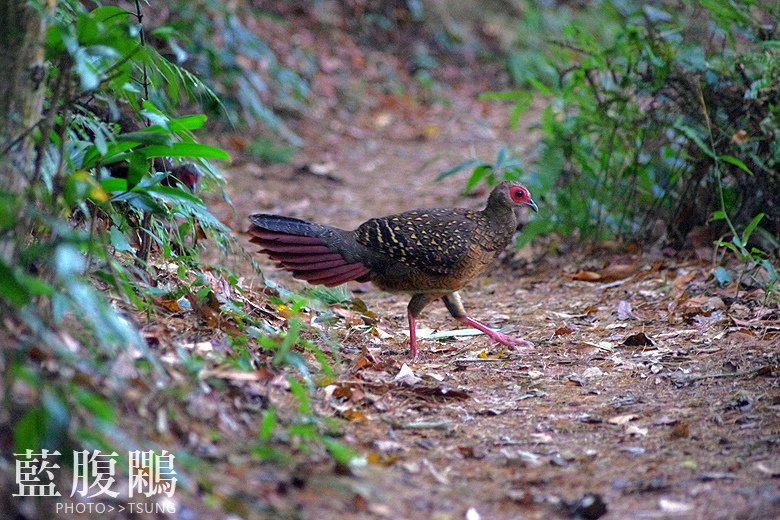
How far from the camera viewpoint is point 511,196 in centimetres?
538

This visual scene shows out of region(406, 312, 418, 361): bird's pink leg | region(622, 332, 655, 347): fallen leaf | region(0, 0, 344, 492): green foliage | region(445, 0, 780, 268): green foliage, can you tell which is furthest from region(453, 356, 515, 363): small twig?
region(445, 0, 780, 268): green foliage

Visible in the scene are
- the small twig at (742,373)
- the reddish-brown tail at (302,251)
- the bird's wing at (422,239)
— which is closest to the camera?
the small twig at (742,373)

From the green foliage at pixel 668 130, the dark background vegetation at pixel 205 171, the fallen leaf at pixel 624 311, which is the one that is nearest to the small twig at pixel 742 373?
the dark background vegetation at pixel 205 171

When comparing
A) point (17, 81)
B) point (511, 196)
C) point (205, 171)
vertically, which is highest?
point (17, 81)

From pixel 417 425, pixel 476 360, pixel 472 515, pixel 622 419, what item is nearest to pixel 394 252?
pixel 476 360

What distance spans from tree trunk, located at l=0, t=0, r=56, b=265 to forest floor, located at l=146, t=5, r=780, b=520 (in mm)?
984

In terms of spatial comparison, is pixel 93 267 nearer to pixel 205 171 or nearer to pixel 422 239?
pixel 205 171

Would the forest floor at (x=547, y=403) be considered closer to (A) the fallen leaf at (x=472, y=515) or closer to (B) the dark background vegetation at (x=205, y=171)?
(A) the fallen leaf at (x=472, y=515)

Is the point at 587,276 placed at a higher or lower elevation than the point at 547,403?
higher

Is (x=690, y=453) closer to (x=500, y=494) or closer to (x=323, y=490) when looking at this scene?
(x=500, y=494)

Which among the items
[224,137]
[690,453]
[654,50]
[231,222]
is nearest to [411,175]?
[224,137]

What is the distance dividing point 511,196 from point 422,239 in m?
0.81

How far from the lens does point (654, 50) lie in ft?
19.1

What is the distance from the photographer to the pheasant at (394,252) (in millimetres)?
4777
